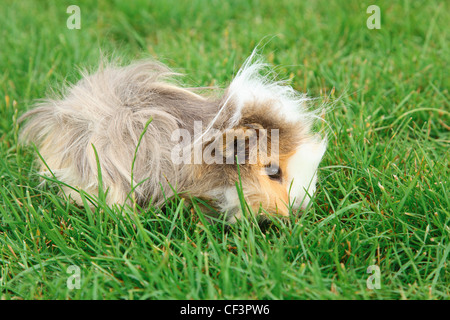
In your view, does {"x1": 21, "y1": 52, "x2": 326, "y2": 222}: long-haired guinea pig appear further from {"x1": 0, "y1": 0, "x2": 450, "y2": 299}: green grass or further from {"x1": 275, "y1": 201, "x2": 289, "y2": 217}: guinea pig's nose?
{"x1": 0, "y1": 0, "x2": 450, "y2": 299}: green grass

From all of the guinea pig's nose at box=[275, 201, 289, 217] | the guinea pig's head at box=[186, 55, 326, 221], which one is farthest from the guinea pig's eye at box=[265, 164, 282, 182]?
the guinea pig's nose at box=[275, 201, 289, 217]

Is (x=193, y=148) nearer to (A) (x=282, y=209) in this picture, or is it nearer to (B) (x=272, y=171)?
(B) (x=272, y=171)

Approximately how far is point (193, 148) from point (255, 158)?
0.89ft

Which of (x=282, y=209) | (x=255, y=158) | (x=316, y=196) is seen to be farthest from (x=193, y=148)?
(x=316, y=196)

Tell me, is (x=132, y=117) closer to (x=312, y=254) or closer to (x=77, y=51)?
(x=312, y=254)

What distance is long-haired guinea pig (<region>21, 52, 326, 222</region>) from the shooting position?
2.03 m

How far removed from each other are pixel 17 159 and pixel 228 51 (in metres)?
1.63

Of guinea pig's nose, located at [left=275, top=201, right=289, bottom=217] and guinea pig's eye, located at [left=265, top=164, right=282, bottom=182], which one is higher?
guinea pig's eye, located at [left=265, top=164, right=282, bottom=182]

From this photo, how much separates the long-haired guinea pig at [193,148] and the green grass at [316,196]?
11 centimetres

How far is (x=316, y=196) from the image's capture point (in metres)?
2.24

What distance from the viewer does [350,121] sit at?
8.84ft

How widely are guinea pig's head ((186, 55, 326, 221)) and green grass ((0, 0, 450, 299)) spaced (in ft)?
0.33
